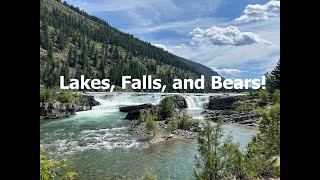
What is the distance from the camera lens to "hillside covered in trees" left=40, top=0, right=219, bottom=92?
83.8 m

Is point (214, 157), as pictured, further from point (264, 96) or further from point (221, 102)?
point (221, 102)

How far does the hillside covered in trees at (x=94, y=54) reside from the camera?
3300 inches

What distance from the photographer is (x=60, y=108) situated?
39.0 m

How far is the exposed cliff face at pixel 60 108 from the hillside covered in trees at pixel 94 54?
83.2 ft

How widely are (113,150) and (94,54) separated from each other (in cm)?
8471

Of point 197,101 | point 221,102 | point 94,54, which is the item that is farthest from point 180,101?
point 94,54

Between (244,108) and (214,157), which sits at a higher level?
(244,108)

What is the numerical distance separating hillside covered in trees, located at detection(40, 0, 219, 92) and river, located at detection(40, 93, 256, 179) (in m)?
41.9

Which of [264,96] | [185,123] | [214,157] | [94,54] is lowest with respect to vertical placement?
[185,123]

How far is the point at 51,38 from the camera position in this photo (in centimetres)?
10256

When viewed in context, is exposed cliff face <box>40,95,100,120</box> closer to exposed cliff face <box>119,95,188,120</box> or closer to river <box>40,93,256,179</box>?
river <box>40,93,256,179</box>

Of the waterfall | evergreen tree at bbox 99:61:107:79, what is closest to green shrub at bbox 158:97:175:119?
the waterfall
